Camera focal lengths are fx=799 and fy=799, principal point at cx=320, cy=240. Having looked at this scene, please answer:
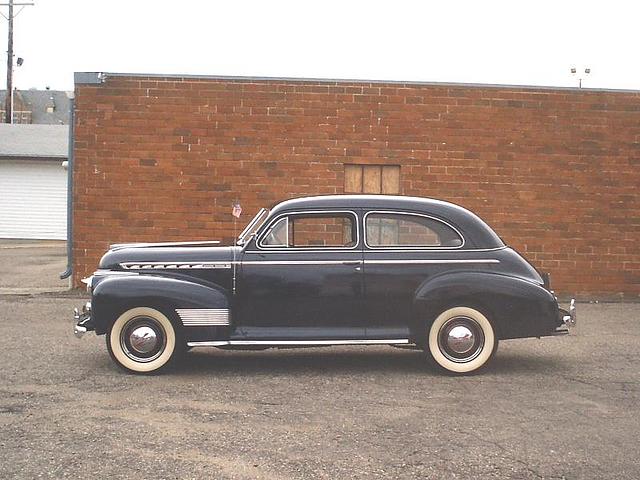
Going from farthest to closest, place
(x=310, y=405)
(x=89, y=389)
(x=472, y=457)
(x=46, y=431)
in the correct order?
(x=89, y=389), (x=310, y=405), (x=46, y=431), (x=472, y=457)

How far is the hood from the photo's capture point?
7.20 m

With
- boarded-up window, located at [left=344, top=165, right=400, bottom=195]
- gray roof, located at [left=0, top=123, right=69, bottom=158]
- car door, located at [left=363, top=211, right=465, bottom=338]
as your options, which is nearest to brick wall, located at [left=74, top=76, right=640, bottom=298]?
boarded-up window, located at [left=344, top=165, right=400, bottom=195]

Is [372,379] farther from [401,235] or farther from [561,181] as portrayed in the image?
[561,181]

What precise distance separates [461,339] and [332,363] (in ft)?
4.44

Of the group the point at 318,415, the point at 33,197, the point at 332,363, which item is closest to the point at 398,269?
the point at 332,363

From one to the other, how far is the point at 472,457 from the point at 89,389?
10.8 feet

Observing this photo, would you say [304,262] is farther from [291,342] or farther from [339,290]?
[291,342]

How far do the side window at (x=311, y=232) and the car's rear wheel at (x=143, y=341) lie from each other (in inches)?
45.4

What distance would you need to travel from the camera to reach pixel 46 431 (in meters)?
5.22

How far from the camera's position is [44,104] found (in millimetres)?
85875

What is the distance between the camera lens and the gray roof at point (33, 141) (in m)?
28.5

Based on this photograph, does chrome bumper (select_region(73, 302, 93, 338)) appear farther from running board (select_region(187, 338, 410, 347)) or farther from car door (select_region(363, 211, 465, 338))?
car door (select_region(363, 211, 465, 338))

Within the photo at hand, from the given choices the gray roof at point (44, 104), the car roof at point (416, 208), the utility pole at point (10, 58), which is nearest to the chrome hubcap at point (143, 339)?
the car roof at point (416, 208)

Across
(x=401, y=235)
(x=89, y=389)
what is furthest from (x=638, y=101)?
(x=89, y=389)
